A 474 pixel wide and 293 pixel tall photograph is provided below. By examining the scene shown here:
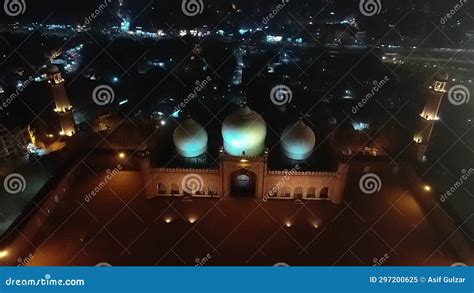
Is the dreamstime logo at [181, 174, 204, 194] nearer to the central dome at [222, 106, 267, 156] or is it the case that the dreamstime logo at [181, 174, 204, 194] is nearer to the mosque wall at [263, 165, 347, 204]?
the central dome at [222, 106, 267, 156]

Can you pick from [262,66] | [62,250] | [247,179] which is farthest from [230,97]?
[62,250]

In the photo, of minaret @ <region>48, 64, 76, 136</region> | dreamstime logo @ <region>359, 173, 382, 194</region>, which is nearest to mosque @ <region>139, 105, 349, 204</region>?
dreamstime logo @ <region>359, 173, 382, 194</region>

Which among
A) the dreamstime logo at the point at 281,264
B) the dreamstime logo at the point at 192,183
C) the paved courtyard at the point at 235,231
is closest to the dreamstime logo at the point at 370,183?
the paved courtyard at the point at 235,231

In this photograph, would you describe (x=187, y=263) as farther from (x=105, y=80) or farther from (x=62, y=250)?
(x=105, y=80)

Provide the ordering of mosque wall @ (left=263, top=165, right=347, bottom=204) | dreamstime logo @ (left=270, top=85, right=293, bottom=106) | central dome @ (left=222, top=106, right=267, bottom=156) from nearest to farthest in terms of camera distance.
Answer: central dome @ (left=222, top=106, right=267, bottom=156), mosque wall @ (left=263, top=165, right=347, bottom=204), dreamstime logo @ (left=270, top=85, right=293, bottom=106)

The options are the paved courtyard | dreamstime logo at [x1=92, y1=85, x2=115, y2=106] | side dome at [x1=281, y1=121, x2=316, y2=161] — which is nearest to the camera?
the paved courtyard

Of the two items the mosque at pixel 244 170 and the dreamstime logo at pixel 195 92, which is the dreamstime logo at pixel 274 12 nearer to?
the dreamstime logo at pixel 195 92
